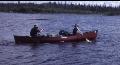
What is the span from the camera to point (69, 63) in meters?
30.1

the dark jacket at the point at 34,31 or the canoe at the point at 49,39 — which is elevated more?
the dark jacket at the point at 34,31

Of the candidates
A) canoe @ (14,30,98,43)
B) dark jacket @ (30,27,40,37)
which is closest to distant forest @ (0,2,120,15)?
canoe @ (14,30,98,43)

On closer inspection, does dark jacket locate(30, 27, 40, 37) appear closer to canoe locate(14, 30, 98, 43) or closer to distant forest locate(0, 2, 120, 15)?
canoe locate(14, 30, 98, 43)

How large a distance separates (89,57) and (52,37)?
752 cm

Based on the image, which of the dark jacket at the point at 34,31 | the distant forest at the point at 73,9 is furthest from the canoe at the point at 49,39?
the distant forest at the point at 73,9

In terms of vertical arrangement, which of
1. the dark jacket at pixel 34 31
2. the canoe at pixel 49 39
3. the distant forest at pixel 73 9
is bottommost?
the distant forest at pixel 73 9

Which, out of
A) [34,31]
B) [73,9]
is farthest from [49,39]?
[73,9]

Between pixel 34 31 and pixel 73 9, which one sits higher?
pixel 34 31

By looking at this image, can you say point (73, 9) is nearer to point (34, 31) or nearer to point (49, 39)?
point (49, 39)

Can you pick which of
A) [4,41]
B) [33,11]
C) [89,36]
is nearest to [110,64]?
[89,36]

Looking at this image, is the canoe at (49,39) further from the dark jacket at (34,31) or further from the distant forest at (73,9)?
the distant forest at (73,9)

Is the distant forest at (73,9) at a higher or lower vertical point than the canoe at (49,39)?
lower

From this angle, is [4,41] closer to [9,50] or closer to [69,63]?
[9,50]

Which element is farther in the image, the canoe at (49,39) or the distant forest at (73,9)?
the distant forest at (73,9)
